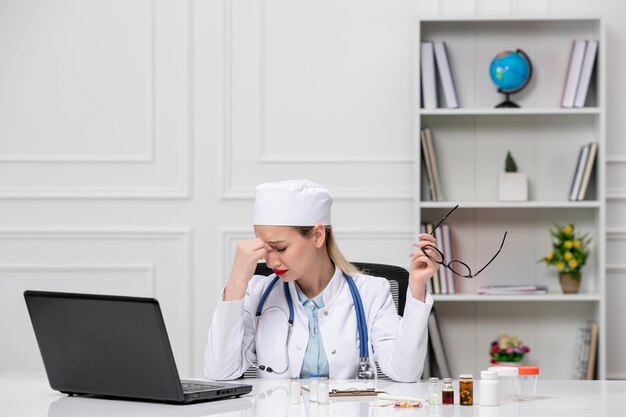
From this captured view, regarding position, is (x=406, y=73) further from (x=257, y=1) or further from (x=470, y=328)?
(x=470, y=328)

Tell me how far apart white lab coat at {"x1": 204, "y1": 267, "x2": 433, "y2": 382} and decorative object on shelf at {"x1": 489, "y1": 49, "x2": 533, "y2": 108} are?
5.97 feet

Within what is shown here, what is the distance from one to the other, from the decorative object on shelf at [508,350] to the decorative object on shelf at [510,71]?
102 cm

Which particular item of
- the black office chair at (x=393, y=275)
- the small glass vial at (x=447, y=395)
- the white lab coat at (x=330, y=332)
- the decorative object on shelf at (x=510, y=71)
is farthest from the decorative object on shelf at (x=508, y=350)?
the small glass vial at (x=447, y=395)

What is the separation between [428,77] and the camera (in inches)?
156

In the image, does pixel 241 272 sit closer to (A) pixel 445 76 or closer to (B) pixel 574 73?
(A) pixel 445 76

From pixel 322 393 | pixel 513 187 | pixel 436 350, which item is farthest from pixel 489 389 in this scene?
pixel 513 187

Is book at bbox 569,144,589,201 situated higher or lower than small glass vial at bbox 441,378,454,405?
higher

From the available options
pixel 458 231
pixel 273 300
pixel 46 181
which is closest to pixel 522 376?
pixel 273 300

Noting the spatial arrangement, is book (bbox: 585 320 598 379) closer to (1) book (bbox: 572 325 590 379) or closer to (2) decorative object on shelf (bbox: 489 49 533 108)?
(1) book (bbox: 572 325 590 379)

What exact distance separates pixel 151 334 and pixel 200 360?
7.83ft

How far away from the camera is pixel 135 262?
414cm

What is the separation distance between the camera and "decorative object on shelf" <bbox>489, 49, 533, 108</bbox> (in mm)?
3947

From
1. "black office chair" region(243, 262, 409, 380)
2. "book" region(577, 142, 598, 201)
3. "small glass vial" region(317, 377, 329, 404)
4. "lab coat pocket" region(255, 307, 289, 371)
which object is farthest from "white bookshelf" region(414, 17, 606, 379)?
"small glass vial" region(317, 377, 329, 404)

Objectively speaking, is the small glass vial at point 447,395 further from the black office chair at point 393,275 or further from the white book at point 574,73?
the white book at point 574,73
